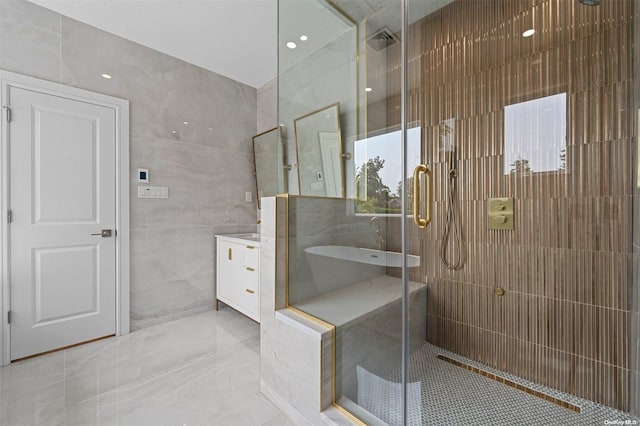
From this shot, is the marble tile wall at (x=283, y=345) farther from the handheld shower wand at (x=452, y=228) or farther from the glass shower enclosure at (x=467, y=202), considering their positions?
the handheld shower wand at (x=452, y=228)

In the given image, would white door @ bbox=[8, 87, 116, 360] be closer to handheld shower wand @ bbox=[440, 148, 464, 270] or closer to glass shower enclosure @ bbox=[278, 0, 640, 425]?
glass shower enclosure @ bbox=[278, 0, 640, 425]

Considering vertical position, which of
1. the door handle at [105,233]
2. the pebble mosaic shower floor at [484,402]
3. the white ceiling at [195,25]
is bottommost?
the pebble mosaic shower floor at [484,402]

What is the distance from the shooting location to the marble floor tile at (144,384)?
151cm

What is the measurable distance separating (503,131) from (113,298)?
3.30 meters

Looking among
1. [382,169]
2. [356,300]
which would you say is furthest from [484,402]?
[382,169]

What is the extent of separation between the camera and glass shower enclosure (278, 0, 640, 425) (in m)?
1.31

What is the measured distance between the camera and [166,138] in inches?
109

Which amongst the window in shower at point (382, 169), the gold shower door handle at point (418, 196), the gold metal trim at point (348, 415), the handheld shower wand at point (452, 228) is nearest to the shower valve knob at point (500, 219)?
the handheld shower wand at point (452, 228)

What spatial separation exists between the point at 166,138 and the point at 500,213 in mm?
2954

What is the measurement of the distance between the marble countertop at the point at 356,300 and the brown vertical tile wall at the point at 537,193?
7.4 inches

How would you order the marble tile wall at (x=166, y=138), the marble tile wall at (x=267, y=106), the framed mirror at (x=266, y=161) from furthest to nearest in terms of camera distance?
the marble tile wall at (x=267, y=106)
the framed mirror at (x=266, y=161)
the marble tile wall at (x=166, y=138)

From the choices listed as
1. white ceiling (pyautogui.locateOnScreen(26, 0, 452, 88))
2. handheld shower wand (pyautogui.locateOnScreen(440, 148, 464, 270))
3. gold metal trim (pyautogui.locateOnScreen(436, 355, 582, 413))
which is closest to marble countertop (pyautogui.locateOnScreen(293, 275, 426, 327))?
handheld shower wand (pyautogui.locateOnScreen(440, 148, 464, 270))

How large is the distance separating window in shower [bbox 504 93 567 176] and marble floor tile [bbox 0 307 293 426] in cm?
196

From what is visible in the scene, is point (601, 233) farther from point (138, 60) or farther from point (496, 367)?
point (138, 60)
